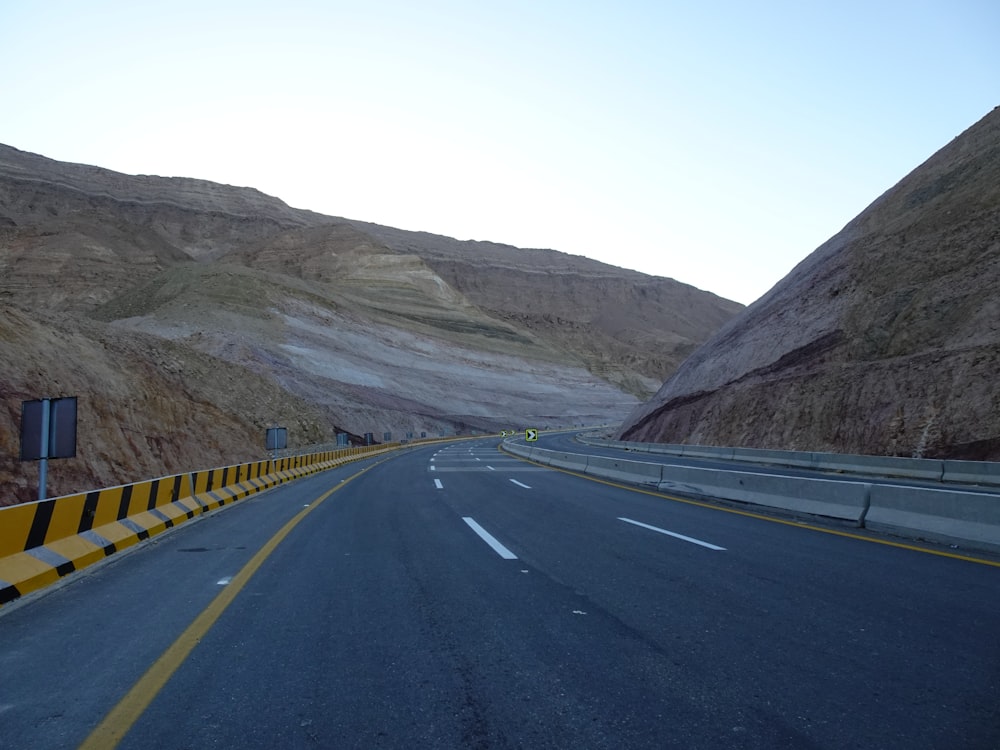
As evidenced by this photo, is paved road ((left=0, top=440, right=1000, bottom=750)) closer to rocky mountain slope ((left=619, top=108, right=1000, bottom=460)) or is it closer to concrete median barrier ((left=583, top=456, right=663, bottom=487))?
concrete median barrier ((left=583, top=456, right=663, bottom=487))

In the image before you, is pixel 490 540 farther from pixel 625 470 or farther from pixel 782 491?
pixel 625 470

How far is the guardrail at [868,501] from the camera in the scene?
8828mm

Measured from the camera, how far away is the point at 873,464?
21625 mm

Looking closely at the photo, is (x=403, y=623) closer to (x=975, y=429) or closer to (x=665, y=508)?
(x=665, y=508)

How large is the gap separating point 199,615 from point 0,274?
80573 millimetres

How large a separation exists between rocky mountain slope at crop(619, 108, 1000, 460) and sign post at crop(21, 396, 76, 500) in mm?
23306

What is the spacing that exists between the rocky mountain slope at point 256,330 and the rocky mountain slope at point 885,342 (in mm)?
22935

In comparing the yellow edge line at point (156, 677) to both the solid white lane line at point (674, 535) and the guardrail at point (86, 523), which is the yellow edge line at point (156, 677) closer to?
the guardrail at point (86, 523)

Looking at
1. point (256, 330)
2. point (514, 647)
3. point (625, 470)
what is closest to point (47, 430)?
point (514, 647)

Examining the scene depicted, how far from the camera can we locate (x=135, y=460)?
22500 millimetres

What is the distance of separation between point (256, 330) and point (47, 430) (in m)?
56.6

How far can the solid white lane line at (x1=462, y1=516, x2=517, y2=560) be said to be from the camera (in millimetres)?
8617

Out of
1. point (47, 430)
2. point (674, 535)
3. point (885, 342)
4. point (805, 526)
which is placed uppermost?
point (885, 342)

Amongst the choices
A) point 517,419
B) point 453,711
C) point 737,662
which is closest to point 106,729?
point 453,711
